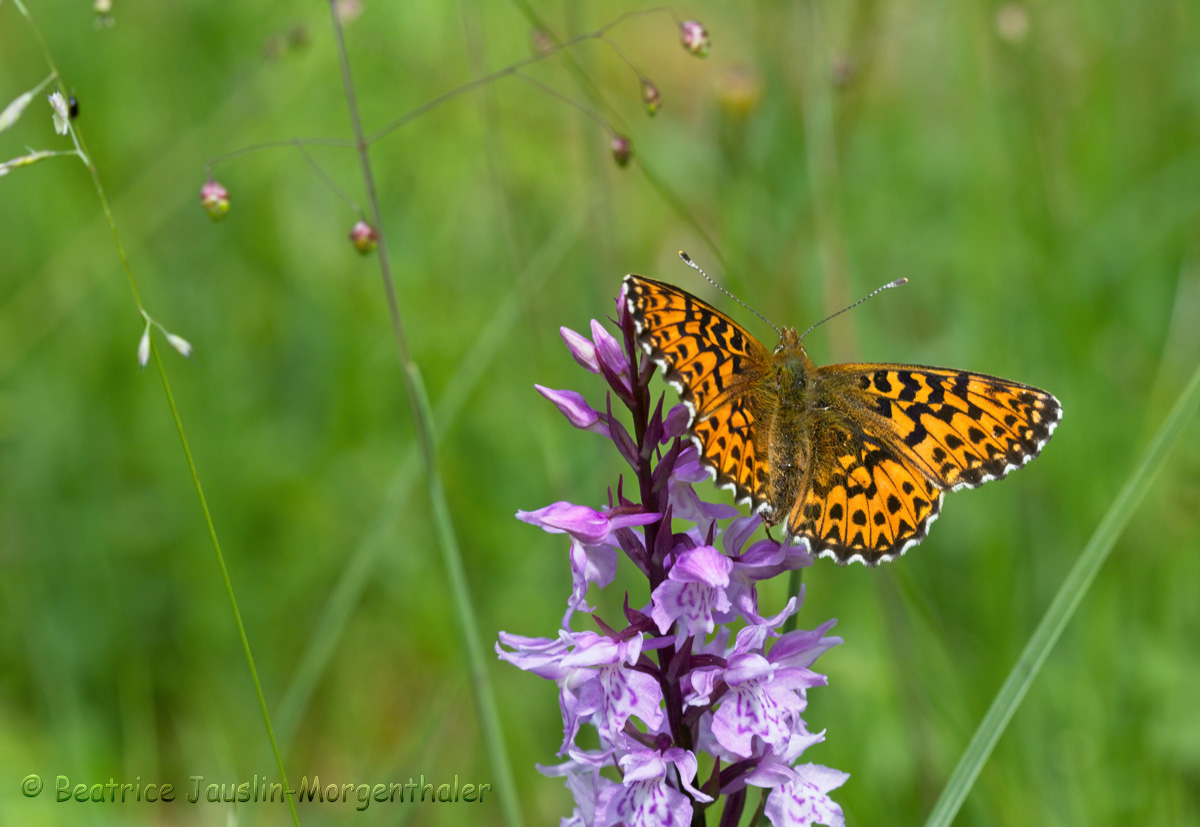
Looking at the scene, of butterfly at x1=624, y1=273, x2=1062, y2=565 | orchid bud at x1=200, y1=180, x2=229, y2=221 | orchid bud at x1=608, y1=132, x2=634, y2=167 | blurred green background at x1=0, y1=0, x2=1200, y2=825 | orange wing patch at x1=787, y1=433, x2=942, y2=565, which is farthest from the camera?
blurred green background at x1=0, y1=0, x2=1200, y2=825

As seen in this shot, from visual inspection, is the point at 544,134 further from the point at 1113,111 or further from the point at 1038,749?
the point at 1038,749

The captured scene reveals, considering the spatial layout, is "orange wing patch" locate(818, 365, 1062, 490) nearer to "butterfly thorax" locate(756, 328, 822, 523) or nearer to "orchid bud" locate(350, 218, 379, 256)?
"butterfly thorax" locate(756, 328, 822, 523)

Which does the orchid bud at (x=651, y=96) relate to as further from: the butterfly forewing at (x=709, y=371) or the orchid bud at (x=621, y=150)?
the butterfly forewing at (x=709, y=371)

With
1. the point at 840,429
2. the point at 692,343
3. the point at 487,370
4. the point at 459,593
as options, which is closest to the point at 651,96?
the point at 692,343

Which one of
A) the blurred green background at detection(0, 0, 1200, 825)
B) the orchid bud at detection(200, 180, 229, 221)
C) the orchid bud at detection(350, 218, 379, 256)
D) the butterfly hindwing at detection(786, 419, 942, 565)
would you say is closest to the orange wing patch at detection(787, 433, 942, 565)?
the butterfly hindwing at detection(786, 419, 942, 565)

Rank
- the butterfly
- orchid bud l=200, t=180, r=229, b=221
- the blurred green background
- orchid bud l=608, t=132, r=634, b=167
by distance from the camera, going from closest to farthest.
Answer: the butterfly, orchid bud l=200, t=180, r=229, b=221, orchid bud l=608, t=132, r=634, b=167, the blurred green background

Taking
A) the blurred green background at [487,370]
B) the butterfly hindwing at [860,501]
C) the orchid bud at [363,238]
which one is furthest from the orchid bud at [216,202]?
the butterfly hindwing at [860,501]

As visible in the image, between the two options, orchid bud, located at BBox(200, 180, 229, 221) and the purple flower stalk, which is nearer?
the purple flower stalk
